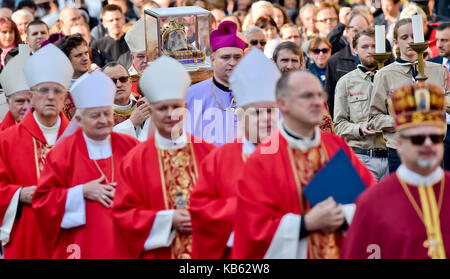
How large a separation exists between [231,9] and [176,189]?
10.3 metres

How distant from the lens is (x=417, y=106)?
5508 mm

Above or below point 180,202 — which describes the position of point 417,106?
above

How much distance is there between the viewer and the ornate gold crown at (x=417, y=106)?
5.49 metres

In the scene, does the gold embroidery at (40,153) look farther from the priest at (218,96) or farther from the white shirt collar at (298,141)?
the white shirt collar at (298,141)

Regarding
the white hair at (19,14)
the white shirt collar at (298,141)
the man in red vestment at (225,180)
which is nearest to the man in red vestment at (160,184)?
the man in red vestment at (225,180)

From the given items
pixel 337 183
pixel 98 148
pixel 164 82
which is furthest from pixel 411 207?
pixel 98 148

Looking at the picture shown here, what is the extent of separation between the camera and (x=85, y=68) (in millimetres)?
9219

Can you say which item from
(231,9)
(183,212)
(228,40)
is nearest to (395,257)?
(183,212)

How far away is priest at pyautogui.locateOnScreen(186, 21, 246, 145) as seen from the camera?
334 inches

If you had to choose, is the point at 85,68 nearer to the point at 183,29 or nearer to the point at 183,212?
the point at 183,29

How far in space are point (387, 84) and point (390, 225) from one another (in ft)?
12.5

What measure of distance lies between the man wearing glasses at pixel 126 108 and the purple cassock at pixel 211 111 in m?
0.40

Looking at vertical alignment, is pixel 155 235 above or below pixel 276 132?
below

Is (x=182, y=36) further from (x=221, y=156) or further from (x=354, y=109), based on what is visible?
(x=221, y=156)
